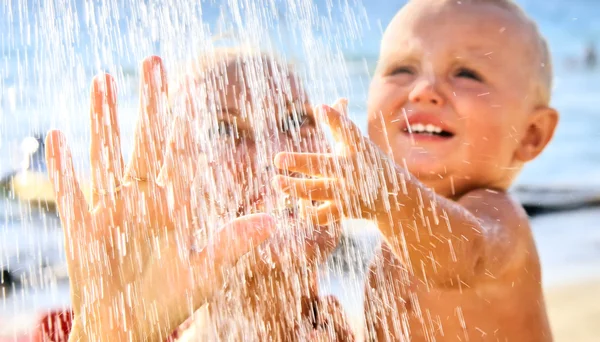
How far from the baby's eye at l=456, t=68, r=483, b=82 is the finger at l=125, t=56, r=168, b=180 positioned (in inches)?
21.6

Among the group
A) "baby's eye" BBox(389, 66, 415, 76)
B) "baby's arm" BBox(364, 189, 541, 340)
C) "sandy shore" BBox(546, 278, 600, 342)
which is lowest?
"sandy shore" BBox(546, 278, 600, 342)

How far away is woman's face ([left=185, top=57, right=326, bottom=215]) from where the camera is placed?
3.76 feet

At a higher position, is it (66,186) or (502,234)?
(66,186)

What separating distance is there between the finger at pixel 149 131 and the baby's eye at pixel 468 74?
55 centimetres

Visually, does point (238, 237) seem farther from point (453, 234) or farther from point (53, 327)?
point (53, 327)

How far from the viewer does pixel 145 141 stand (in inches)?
35.0

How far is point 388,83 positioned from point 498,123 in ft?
Answer: 0.72

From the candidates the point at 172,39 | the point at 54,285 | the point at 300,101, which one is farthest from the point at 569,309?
the point at 54,285

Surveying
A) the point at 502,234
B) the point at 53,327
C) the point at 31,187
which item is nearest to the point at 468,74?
Answer: the point at 502,234

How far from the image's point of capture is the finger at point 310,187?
2.40 ft

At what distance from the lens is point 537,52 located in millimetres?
1144

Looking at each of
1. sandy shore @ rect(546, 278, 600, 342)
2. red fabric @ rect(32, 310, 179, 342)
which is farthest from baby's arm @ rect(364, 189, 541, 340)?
sandy shore @ rect(546, 278, 600, 342)

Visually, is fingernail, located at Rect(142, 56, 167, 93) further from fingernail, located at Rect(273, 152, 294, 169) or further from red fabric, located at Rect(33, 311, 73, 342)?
red fabric, located at Rect(33, 311, 73, 342)

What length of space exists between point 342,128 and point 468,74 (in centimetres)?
48
